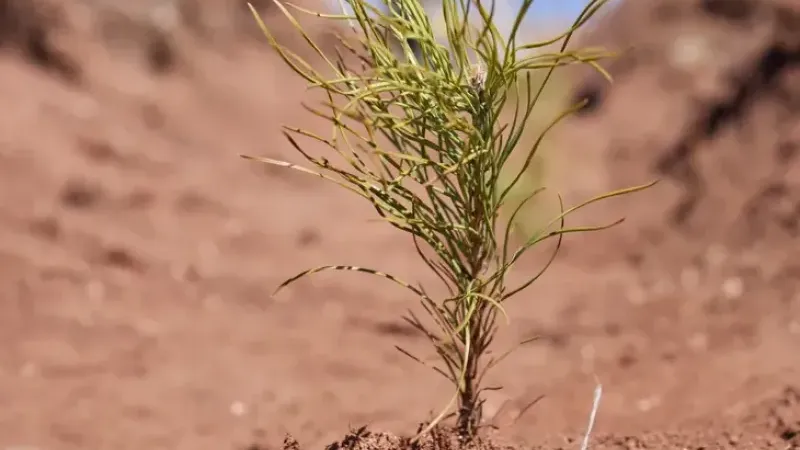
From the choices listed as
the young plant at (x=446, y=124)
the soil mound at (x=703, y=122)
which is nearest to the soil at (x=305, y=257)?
the soil mound at (x=703, y=122)

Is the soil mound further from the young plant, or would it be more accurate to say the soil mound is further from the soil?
A: the young plant

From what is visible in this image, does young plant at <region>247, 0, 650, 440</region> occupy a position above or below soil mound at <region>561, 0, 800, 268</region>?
below

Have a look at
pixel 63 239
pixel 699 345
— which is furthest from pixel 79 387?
pixel 699 345

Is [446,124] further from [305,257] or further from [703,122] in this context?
[703,122]

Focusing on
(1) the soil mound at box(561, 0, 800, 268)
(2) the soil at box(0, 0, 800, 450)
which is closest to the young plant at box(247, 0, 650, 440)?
(2) the soil at box(0, 0, 800, 450)

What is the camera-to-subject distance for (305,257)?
11.3ft

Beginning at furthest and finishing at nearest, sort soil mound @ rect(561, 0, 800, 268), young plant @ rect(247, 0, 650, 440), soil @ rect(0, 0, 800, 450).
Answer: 1. soil mound @ rect(561, 0, 800, 268)
2. soil @ rect(0, 0, 800, 450)
3. young plant @ rect(247, 0, 650, 440)

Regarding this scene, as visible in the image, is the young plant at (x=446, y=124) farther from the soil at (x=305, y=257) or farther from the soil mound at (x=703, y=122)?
the soil mound at (x=703, y=122)

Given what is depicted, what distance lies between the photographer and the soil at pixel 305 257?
6.08 ft

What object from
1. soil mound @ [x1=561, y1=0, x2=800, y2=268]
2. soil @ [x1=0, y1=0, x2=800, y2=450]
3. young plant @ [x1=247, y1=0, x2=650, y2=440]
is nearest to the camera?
young plant @ [x1=247, y1=0, x2=650, y2=440]

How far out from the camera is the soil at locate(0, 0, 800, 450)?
1.85m

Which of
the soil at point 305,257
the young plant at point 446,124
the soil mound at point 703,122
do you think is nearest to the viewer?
the young plant at point 446,124

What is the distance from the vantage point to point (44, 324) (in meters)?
2.46

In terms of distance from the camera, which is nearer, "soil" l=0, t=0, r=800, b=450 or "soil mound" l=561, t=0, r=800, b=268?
"soil" l=0, t=0, r=800, b=450
